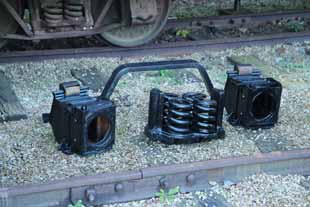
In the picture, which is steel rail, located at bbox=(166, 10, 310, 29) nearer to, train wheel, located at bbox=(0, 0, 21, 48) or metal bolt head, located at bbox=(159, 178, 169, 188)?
train wheel, located at bbox=(0, 0, 21, 48)

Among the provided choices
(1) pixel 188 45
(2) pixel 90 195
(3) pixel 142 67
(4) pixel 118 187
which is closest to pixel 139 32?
(1) pixel 188 45

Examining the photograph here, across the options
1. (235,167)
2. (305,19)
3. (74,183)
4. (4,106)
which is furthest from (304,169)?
(305,19)

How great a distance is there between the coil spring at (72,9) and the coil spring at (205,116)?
2.72 metres

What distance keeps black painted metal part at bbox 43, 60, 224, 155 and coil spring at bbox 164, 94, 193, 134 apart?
1.02 feet

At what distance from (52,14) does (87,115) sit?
2.88 meters

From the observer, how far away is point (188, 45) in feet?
28.8

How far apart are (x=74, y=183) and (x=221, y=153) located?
1.42 meters

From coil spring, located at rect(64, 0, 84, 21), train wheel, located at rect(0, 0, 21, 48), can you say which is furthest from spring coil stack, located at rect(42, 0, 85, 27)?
train wheel, located at rect(0, 0, 21, 48)

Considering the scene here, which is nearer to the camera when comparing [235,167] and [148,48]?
[235,167]

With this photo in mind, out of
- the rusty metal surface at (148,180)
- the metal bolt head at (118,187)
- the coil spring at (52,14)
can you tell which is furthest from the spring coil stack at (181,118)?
the coil spring at (52,14)

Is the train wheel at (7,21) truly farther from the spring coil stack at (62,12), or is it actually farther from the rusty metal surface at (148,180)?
the rusty metal surface at (148,180)

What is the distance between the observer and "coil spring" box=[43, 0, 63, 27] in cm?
790

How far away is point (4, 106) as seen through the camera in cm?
654

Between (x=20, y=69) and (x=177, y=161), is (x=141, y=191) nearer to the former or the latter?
(x=177, y=161)
